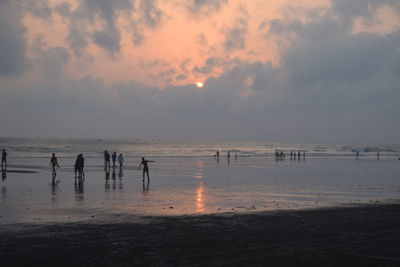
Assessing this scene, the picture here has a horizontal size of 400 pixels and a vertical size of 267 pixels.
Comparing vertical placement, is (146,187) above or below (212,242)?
below

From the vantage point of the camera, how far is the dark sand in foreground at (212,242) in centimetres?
1037

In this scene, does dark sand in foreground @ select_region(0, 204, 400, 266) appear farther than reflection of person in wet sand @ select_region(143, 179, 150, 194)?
No

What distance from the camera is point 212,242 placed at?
1220 centimetres

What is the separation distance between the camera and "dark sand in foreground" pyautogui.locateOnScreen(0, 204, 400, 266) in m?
10.4

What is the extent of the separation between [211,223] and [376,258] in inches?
233

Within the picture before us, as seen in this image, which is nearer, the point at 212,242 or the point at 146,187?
the point at 212,242

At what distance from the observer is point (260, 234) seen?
43.7ft

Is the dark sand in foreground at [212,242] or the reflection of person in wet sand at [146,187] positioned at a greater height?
the dark sand in foreground at [212,242]

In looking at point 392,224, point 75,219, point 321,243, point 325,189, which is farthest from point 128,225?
point 325,189

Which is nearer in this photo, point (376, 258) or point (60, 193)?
point (376, 258)

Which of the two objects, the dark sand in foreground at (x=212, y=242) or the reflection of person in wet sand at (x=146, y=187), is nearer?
the dark sand in foreground at (x=212, y=242)

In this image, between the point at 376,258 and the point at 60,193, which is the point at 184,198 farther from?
the point at 376,258

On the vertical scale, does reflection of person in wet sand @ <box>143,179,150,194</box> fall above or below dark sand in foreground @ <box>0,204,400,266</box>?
below

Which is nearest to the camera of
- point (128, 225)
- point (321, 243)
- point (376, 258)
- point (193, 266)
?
point (193, 266)
